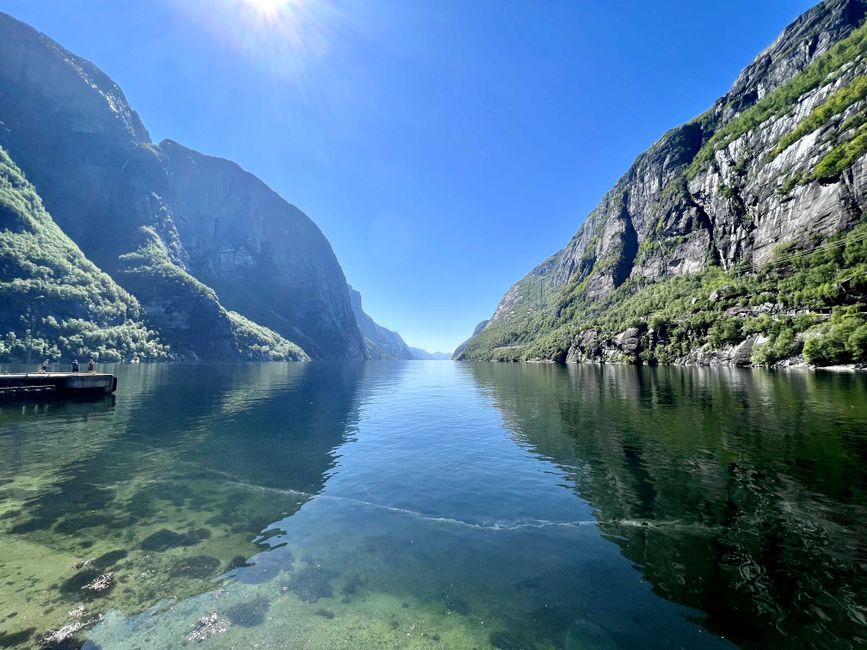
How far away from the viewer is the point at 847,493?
18.3 meters

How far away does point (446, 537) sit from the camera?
15.3m

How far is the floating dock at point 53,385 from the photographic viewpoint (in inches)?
1964

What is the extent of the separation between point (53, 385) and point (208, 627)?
218 feet

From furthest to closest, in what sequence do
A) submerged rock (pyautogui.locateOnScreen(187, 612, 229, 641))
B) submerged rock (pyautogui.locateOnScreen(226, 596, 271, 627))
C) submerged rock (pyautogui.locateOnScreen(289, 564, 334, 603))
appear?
submerged rock (pyautogui.locateOnScreen(289, 564, 334, 603)) → submerged rock (pyautogui.locateOnScreen(226, 596, 271, 627)) → submerged rock (pyautogui.locateOnScreen(187, 612, 229, 641))

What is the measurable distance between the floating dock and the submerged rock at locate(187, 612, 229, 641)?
64.2 metres

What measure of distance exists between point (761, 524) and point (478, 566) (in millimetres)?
12682

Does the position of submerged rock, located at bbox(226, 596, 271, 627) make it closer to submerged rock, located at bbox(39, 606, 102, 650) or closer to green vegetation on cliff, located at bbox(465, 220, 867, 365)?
submerged rock, located at bbox(39, 606, 102, 650)

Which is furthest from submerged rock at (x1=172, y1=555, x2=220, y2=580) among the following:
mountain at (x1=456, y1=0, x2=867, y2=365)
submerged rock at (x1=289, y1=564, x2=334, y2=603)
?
mountain at (x1=456, y1=0, x2=867, y2=365)

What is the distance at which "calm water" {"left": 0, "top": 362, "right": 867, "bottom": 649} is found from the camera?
9.88 m

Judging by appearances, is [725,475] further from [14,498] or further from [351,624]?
[14,498]

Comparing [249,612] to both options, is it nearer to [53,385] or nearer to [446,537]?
[446,537]

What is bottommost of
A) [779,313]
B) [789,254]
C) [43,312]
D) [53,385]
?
[53,385]

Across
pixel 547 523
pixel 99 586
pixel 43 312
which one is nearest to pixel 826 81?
pixel 547 523

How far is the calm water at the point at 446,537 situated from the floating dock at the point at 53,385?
24151 mm
